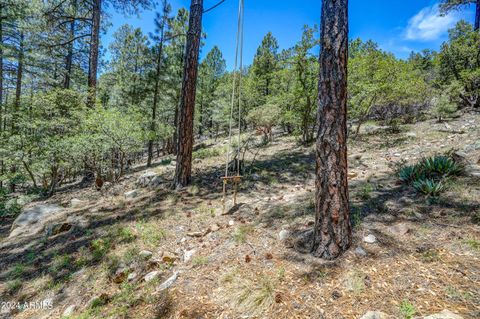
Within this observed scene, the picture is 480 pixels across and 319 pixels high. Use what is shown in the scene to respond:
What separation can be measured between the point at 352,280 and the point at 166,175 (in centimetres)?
A: 588

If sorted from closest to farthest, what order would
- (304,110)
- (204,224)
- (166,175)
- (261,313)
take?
1. (261,313)
2. (204,224)
3. (166,175)
4. (304,110)

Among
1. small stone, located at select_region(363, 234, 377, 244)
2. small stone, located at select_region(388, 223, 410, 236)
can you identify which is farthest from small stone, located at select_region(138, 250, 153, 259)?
small stone, located at select_region(388, 223, 410, 236)

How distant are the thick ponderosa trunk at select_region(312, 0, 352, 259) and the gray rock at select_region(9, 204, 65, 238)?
5.70 m

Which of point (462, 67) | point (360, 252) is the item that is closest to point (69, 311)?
point (360, 252)

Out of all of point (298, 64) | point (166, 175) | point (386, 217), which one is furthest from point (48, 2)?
point (386, 217)

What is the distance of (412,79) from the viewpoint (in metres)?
9.25

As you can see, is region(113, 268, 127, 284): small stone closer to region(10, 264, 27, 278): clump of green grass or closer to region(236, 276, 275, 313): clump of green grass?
region(236, 276, 275, 313): clump of green grass

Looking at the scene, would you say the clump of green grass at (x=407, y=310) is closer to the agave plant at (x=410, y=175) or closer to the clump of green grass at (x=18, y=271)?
the agave plant at (x=410, y=175)

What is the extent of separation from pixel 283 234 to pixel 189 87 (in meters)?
3.97

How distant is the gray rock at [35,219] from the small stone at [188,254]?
386 cm

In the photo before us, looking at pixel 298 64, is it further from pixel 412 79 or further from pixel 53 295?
pixel 53 295

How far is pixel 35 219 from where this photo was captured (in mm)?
5324

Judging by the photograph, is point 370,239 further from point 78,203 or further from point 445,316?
point 78,203

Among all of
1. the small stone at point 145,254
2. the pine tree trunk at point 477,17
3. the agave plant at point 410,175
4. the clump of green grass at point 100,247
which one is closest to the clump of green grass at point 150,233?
the small stone at point 145,254
